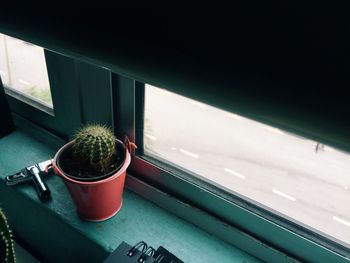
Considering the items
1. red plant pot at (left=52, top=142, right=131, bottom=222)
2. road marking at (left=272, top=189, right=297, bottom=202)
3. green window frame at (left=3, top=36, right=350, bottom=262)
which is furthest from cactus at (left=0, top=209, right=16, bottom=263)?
road marking at (left=272, top=189, right=297, bottom=202)

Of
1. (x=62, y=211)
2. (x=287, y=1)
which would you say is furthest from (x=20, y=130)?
(x=287, y=1)

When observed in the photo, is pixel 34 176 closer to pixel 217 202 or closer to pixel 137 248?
pixel 137 248

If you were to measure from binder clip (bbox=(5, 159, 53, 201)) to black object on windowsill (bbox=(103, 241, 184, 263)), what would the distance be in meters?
0.31

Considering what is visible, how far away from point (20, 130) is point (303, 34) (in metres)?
1.09

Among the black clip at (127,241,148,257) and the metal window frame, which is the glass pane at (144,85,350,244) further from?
the black clip at (127,241,148,257)

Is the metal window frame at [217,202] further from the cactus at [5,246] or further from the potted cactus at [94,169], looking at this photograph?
the cactus at [5,246]

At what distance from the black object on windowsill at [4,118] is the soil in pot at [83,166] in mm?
371

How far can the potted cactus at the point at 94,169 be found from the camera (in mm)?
757

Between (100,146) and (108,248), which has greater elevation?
(100,146)

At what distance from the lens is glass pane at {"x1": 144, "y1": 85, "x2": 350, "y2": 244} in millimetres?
715

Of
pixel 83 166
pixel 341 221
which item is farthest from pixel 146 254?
Answer: pixel 341 221

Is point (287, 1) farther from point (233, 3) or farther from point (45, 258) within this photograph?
point (45, 258)

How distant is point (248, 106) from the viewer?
0.32 m

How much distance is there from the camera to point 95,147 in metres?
0.75
